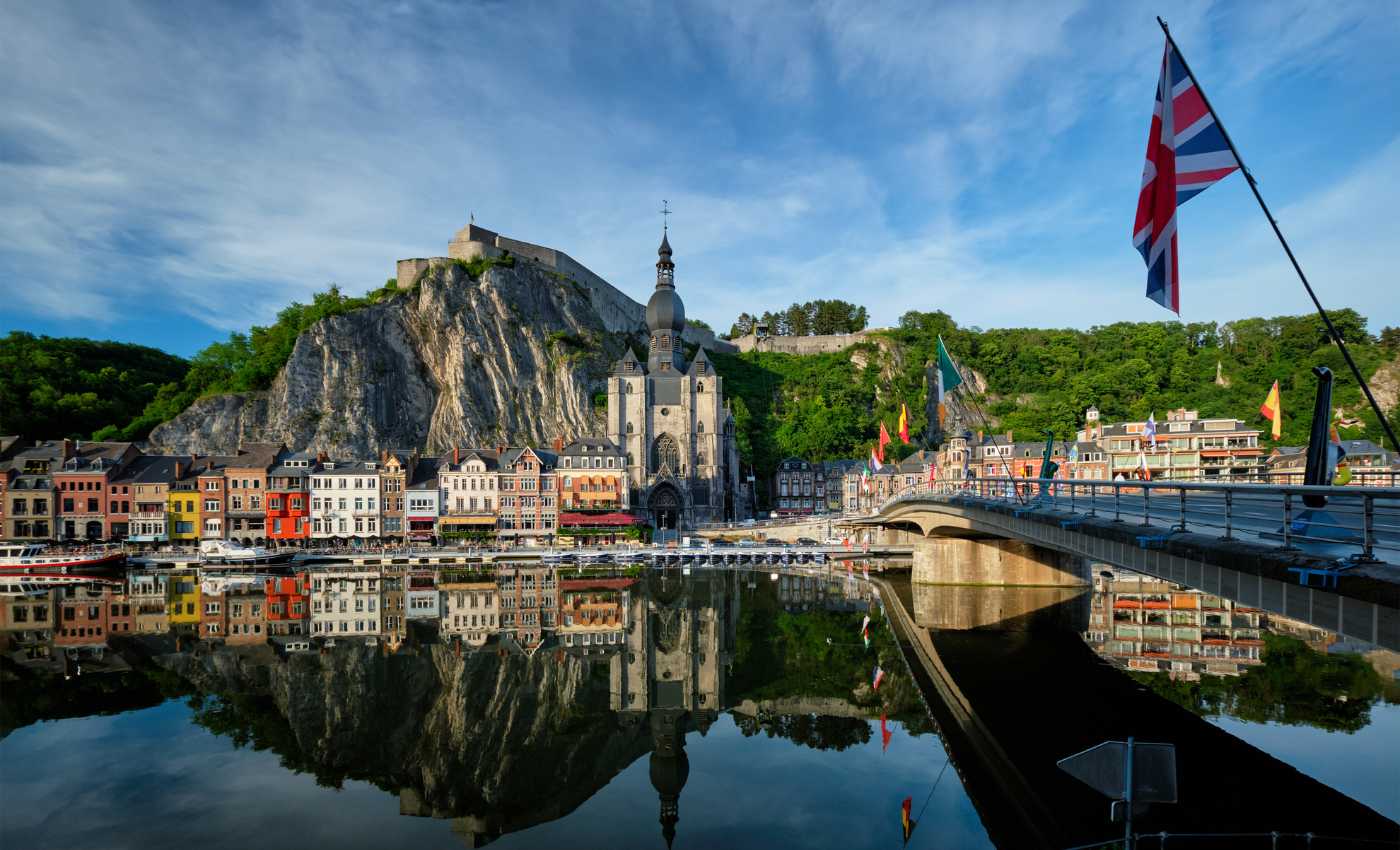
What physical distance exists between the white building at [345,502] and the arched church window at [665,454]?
26296 millimetres

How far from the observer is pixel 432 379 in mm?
87438

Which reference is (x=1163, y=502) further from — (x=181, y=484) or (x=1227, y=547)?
(x=181, y=484)

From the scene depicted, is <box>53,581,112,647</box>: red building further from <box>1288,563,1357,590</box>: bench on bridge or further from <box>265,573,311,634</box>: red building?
<box>1288,563,1357,590</box>: bench on bridge

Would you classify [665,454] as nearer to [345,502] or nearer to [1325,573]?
[345,502]

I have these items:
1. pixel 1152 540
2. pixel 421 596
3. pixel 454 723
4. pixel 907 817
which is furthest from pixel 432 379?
pixel 1152 540

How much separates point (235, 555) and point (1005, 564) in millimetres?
51263

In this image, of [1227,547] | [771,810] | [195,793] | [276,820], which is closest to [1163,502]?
[1227,547]

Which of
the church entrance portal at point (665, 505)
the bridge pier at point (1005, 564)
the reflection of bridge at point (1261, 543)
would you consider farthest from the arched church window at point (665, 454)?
the reflection of bridge at point (1261, 543)

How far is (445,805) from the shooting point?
1587 cm

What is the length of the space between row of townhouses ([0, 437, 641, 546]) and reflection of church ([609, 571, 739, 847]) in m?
24.3

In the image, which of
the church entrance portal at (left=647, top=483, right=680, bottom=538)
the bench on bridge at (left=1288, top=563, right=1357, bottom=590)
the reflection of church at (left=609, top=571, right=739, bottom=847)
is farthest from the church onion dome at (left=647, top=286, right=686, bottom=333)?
the bench on bridge at (left=1288, top=563, right=1357, bottom=590)

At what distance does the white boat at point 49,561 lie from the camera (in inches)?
1997

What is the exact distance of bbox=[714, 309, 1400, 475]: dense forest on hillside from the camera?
81.6m

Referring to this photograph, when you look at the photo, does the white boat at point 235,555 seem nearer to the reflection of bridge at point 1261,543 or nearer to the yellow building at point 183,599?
the yellow building at point 183,599
